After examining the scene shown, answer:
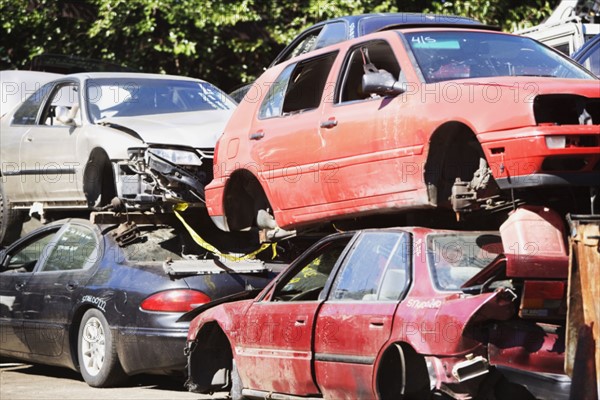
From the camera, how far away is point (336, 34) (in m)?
11.4

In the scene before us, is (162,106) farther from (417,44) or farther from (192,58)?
(192,58)

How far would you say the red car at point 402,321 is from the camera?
242 inches

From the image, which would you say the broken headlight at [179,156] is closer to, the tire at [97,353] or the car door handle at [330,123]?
the tire at [97,353]

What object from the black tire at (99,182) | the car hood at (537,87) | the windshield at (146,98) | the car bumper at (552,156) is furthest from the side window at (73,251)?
the car bumper at (552,156)

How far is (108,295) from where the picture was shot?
9.70m

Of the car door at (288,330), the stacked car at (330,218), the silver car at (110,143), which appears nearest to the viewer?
the stacked car at (330,218)

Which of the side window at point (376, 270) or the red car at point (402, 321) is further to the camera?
the side window at point (376, 270)

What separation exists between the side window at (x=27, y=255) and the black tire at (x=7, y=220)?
1379 millimetres

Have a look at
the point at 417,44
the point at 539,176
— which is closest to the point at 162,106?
the point at 417,44

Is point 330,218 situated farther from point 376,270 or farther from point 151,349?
point 151,349

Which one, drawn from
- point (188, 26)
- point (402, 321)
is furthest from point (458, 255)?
point (188, 26)

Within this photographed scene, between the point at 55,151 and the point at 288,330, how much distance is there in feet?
16.6

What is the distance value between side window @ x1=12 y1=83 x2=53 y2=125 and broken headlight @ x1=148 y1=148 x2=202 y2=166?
294cm

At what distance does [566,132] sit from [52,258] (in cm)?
562
